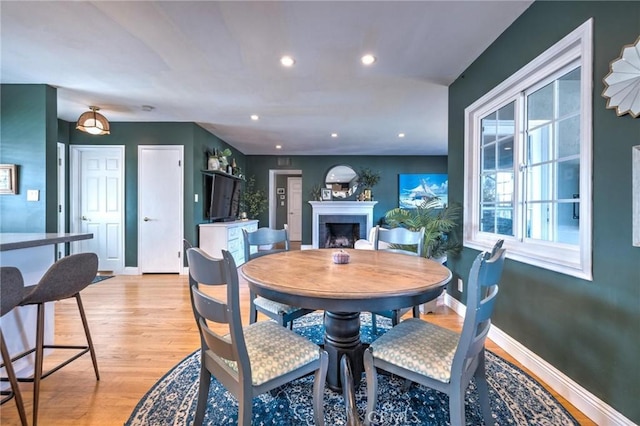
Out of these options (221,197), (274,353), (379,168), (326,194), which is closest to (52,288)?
(274,353)

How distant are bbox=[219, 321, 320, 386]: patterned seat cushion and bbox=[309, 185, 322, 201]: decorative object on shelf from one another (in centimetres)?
600

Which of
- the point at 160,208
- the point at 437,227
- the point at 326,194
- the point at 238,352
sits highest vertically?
the point at 326,194

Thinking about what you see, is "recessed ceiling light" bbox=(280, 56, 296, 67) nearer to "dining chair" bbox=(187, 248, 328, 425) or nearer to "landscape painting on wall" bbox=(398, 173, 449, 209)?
"dining chair" bbox=(187, 248, 328, 425)

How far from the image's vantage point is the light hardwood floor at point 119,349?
→ 61.0 inches

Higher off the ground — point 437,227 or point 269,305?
point 437,227

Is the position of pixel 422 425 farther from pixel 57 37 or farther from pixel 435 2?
pixel 57 37

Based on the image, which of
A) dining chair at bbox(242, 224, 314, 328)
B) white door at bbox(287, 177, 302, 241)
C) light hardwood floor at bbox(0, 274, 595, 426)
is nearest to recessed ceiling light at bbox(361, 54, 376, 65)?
dining chair at bbox(242, 224, 314, 328)

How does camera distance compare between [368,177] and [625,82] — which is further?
[368,177]

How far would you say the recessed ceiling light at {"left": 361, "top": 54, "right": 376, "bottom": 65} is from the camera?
8.13ft

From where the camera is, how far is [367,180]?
724 cm

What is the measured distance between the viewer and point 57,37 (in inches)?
87.6

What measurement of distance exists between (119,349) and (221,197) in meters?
3.50

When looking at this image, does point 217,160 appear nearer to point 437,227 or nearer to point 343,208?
point 343,208

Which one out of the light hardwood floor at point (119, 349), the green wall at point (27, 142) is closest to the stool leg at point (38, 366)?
the light hardwood floor at point (119, 349)
